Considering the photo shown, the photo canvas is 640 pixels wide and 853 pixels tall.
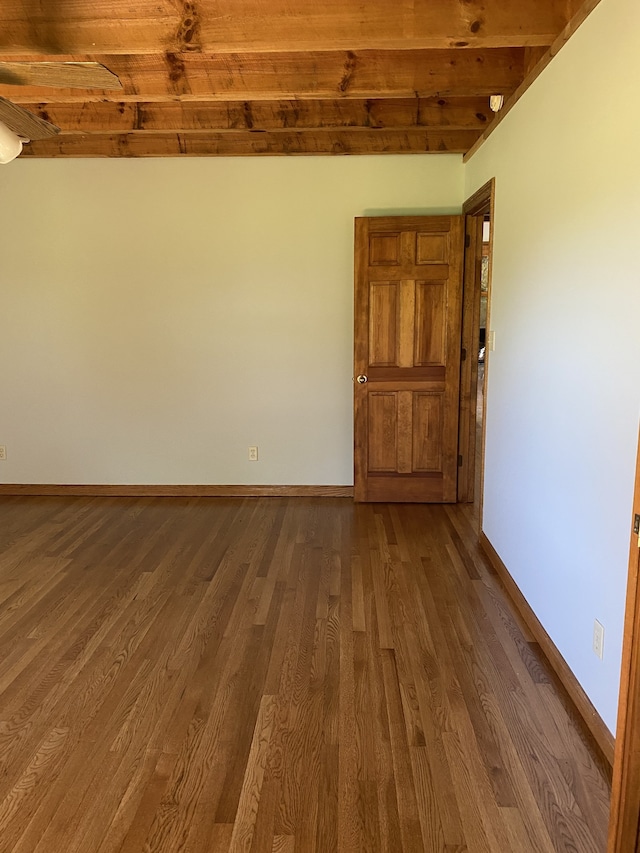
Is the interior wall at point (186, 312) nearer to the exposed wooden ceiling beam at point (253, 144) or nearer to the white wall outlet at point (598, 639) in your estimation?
the exposed wooden ceiling beam at point (253, 144)

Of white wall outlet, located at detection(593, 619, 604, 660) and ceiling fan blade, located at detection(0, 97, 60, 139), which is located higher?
ceiling fan blade, located at detection(0, 97, 60, 139)

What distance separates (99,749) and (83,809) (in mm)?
248

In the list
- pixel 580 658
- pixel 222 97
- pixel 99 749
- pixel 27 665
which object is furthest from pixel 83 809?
pixel 222 97

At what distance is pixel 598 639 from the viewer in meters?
2.04

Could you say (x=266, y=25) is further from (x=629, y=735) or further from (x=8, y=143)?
(x=629, y=735)

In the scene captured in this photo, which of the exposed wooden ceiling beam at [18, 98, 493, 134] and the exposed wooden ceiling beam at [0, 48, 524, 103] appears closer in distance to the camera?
the exposed wooden ceiling beam at [0, 48, 524, 103]

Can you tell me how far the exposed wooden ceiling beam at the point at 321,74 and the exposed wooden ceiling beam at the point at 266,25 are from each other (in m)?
0.59

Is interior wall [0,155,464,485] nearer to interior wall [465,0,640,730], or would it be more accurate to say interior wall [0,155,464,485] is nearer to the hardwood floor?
the hardwood floor

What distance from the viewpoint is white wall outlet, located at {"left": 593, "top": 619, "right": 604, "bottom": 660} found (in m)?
2.01

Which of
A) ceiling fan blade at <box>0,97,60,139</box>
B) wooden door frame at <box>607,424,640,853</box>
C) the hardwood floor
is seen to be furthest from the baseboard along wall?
wooden door frame at <box>607,424,640,853</box>

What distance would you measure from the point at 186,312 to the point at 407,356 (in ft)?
5.69

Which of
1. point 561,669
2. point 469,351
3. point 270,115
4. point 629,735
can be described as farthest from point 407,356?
point 629,735

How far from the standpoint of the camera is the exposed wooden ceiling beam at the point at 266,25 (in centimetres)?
239

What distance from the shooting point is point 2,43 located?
2461mm
